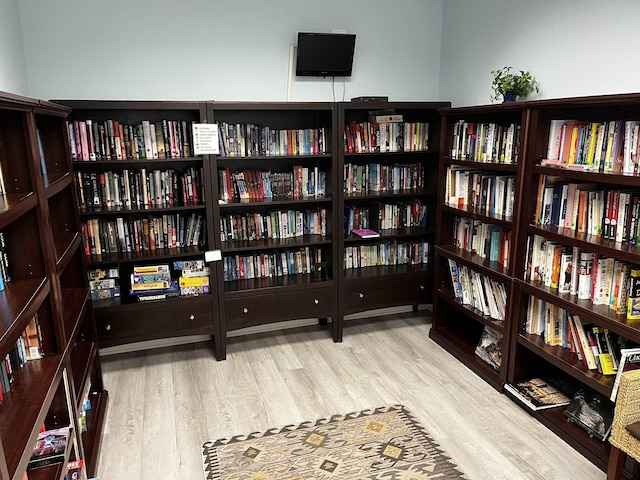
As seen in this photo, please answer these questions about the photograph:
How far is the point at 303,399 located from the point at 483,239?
1531mm

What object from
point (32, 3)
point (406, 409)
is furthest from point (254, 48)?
point (406, 409)

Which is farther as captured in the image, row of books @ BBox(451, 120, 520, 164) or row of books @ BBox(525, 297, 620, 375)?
row of books @ BBox(451, 120, 520, 164)

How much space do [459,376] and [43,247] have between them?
249 centimetres

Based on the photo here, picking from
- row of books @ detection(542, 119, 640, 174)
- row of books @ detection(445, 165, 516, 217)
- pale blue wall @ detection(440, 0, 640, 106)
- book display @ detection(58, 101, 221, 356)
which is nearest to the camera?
row of books @ detection(542, 119, 640, 174)

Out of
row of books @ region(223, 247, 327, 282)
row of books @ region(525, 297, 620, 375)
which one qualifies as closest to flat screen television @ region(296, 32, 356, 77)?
row of books @ region(223, 247, 327, 282)

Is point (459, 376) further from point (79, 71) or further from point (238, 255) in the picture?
point (79, 71)

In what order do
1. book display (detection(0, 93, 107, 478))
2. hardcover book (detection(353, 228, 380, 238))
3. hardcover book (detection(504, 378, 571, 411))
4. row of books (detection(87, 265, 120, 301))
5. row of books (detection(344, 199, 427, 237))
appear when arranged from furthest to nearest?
row of books (detection(344, 199, 427, 237))
hardcover book (detection(353, 228, 380, 238))
row of books (detection(87, 265, 120, 301))
hardcover book (detection(504, 378, 571, 411))
book display (detection(0, 93, 107, 478))

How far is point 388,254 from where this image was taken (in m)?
3.91

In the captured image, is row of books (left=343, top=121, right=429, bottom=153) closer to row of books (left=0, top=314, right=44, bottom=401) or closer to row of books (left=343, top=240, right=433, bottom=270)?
row of books (left=343, top=240, right=433, bottom=270)

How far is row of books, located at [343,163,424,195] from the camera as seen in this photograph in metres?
3.70

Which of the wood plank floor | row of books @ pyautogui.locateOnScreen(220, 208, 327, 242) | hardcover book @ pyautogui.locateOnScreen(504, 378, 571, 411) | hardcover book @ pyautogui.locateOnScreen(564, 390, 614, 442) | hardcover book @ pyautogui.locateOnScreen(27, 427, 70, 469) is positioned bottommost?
the wood plank floor

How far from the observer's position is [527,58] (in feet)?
10.1

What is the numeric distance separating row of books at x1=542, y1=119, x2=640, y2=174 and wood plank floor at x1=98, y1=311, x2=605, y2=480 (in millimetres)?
1386

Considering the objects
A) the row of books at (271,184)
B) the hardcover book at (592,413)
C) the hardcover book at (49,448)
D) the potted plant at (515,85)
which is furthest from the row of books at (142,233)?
the hardcover book at (592,413)
